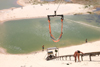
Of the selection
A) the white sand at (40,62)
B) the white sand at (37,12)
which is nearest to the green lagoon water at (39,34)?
the white sand at (40,62)

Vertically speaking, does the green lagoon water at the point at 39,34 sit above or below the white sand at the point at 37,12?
below

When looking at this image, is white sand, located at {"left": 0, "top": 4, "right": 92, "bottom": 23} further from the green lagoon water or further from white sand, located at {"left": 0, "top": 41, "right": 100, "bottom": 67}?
white sand, located at {"left": 0, "top": 41, "right": 100, "bottom": 67}

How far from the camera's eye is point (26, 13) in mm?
43094

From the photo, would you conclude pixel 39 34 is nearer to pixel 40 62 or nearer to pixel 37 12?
pixel 40 62

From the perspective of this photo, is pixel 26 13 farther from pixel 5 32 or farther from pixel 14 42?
pixel 14 42

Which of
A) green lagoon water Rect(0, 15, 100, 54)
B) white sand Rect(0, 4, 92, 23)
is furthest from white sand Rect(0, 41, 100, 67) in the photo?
white sand Rect(0, 4, 92, 23)

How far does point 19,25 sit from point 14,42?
10.4 metres

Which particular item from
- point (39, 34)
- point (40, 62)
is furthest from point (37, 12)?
point (40, 62)

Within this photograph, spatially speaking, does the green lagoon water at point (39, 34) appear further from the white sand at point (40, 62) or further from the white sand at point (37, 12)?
the white sand at point (37, 12)

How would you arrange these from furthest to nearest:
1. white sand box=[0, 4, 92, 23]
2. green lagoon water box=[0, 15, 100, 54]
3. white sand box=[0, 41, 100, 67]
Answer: white sand box=[0, 4, 92, 23] < green lagoon water box=[0, 15, 100, 54] < white sand box=[0, 41, 100, 67]

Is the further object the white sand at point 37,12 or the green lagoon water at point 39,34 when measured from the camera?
the white sand at point 37,12

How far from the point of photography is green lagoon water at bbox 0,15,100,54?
76.7 feet

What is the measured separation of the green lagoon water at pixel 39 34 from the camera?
2339 centimetres

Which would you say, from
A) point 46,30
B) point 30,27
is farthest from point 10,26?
point 46,30
